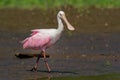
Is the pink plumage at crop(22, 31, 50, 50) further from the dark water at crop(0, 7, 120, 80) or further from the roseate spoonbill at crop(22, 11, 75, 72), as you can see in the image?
the dark water at crop(0, 7, 120, 80)

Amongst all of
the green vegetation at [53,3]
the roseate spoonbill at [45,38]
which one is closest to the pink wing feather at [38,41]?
the roseate spoonbill at [45,38]

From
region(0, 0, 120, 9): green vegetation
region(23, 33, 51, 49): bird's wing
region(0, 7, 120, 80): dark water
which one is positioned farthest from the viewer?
region(0, 0, 120, 9): green vegetation

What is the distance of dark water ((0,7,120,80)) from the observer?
13.8 m

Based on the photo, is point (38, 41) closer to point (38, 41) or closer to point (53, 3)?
point (38, 41)

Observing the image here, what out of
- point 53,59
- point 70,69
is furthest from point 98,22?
point 70,69

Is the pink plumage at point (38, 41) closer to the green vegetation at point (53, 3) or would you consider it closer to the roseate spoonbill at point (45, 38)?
the roseate spoonbill at point (45, 38)

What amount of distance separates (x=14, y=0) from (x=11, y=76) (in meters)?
11.8

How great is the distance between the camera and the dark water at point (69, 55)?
1381cm

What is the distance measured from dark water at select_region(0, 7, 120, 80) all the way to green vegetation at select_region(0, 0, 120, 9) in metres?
3.25

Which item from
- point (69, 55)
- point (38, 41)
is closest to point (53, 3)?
point (69, 55)

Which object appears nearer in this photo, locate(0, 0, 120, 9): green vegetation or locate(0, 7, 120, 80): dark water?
locate(0, 7, 120, 80): dark water

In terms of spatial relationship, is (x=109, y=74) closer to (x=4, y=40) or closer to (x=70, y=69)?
(x=70, y=69)

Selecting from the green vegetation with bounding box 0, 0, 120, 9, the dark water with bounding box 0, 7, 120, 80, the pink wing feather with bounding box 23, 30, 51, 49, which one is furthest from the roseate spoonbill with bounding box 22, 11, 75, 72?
the green vegetation with bounding box 0, 0, 120, 9

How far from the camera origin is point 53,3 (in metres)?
24.5
